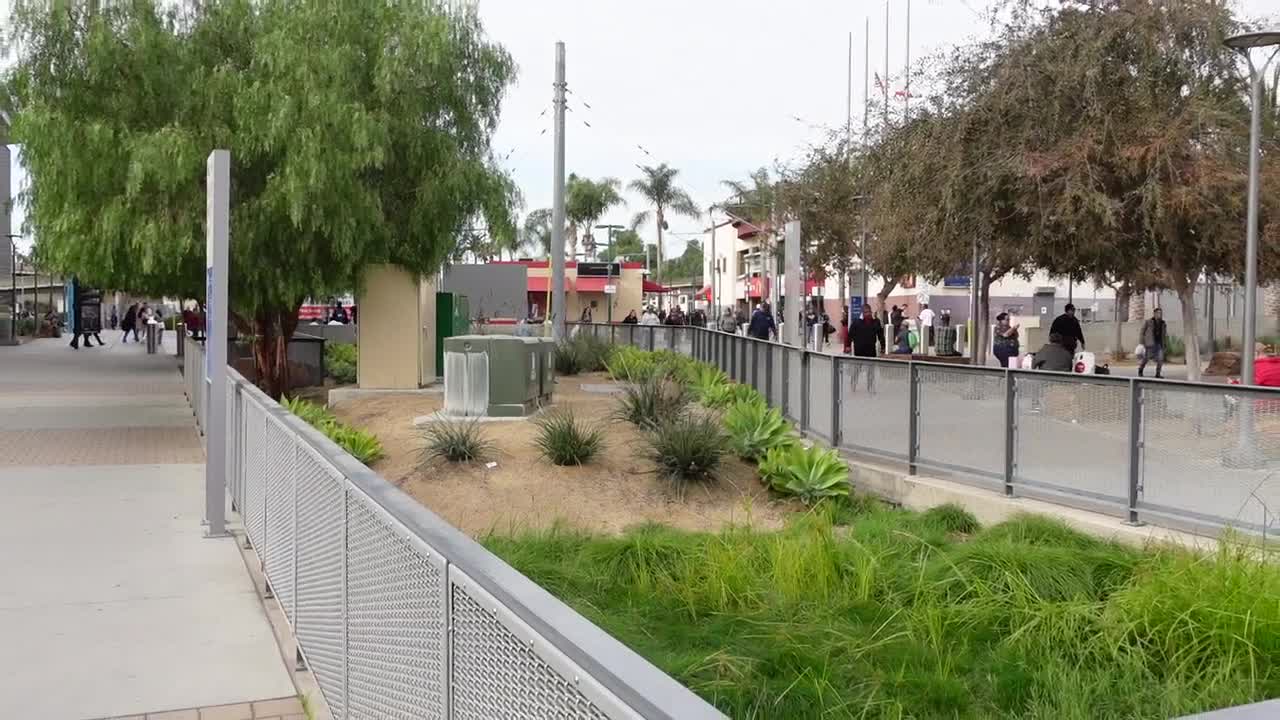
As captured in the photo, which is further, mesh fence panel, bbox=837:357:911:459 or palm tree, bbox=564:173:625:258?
palm tree, bbox=564:173:625:258

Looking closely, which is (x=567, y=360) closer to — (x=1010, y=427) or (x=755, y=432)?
(x=755, y=432)

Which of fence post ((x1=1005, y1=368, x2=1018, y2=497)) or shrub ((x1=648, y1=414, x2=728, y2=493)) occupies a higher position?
fence post ((x1=1005, y1=368, x2=1018, y2=497))

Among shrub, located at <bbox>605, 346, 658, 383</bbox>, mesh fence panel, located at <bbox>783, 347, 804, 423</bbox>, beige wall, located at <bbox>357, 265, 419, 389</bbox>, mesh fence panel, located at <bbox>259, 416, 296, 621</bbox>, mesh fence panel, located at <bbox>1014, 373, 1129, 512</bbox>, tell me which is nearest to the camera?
mesh fence panel, located at <bbox>259, 416, 296, 621</bbox>

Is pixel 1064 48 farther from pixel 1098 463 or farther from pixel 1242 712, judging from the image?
pixel 1242 712

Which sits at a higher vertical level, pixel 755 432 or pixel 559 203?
pixel 559 203

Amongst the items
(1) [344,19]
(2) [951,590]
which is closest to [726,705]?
(2) [951,590]

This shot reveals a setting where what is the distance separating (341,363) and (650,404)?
12.7 metres

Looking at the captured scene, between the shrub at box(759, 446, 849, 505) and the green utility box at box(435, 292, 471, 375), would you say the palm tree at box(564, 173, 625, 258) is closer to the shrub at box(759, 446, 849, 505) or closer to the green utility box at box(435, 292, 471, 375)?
the green utility box at box(435, 292, 471, 375)

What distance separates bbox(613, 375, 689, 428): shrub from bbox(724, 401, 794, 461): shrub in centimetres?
80

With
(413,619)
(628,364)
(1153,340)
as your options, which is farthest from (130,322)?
(413,619)

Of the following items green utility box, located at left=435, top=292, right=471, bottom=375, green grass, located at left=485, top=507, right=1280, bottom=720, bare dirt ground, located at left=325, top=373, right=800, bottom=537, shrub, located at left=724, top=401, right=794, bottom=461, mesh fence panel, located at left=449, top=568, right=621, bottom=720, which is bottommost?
bare dirt ground, located at left=325, top=373, right=800, bottom=537

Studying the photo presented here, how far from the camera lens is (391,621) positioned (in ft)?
12.6

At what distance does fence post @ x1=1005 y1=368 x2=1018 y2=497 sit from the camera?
10.6 metres

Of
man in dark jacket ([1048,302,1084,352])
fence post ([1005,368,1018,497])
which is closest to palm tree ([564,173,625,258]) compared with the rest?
man in dark jacket ([1048,302,1084,352])
